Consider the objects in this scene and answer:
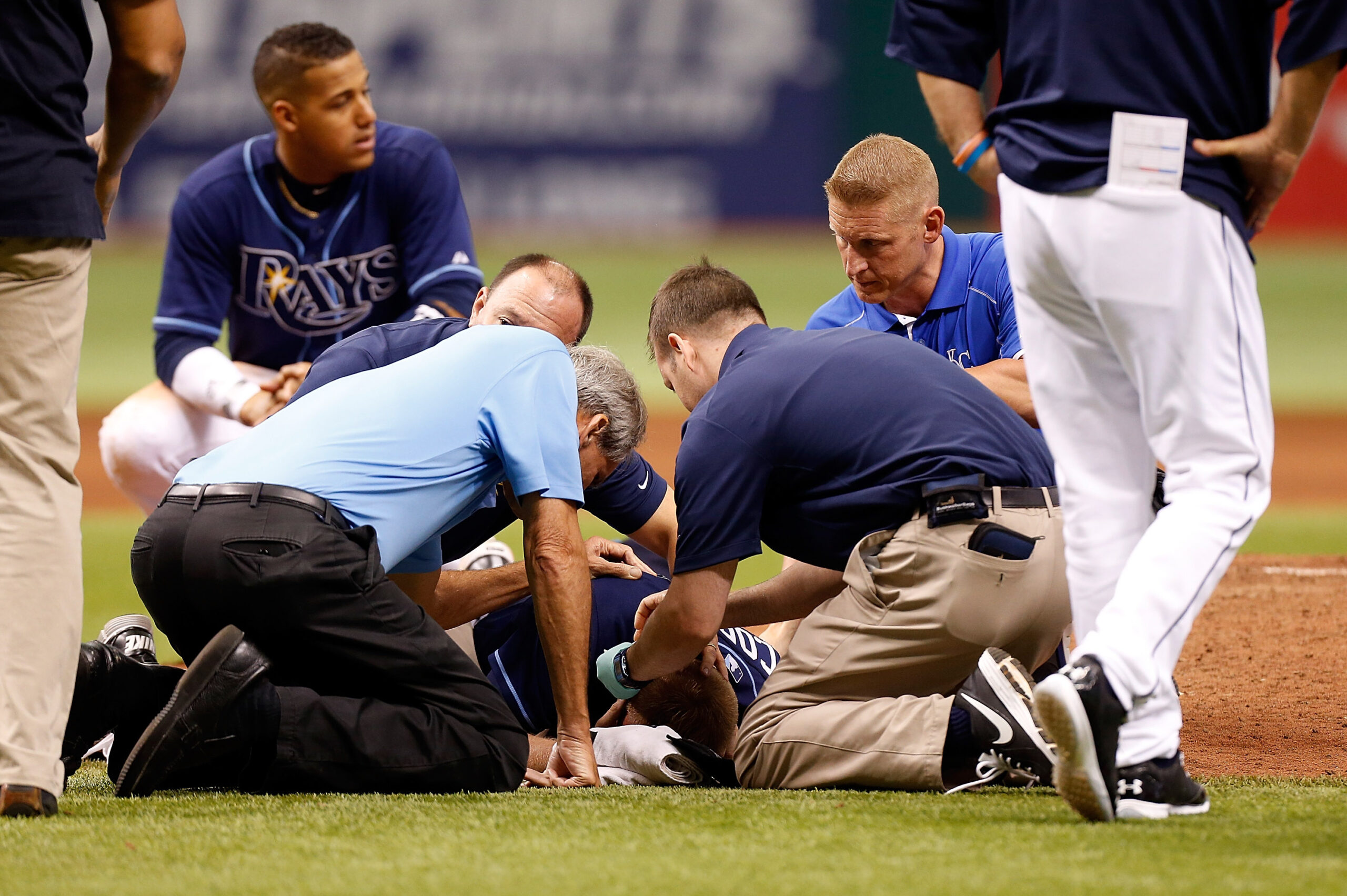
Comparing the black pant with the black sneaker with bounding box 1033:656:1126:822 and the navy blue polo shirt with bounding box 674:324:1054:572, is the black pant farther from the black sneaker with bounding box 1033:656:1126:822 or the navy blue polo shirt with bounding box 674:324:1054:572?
the black sneaker with bounding box 1033:656:1126:822

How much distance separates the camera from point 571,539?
3289 mm

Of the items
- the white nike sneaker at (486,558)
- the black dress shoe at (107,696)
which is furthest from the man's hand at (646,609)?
the white nike sneaker at (486,558)

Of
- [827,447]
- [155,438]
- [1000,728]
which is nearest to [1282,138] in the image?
[827,447]

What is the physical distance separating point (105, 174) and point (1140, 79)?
2.12 meters

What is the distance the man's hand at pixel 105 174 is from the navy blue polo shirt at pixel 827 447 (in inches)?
52.6

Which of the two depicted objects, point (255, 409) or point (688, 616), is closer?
point (688, 616)

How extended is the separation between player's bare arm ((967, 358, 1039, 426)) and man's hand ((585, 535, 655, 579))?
106cm

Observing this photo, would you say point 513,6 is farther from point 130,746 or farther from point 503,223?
point 130,746

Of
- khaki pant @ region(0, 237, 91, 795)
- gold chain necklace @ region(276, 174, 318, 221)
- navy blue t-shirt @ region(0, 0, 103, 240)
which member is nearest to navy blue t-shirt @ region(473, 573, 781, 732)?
khaki pant @ region(0, 237, 91, 795)

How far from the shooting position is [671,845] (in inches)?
96.5

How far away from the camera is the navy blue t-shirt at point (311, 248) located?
580 centimetres

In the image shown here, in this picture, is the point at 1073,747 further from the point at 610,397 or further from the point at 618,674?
the point at 610,397

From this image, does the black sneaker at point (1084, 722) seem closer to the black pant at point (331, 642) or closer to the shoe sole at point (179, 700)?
the black pant at point (331, 642)

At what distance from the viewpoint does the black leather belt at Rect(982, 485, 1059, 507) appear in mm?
3291
